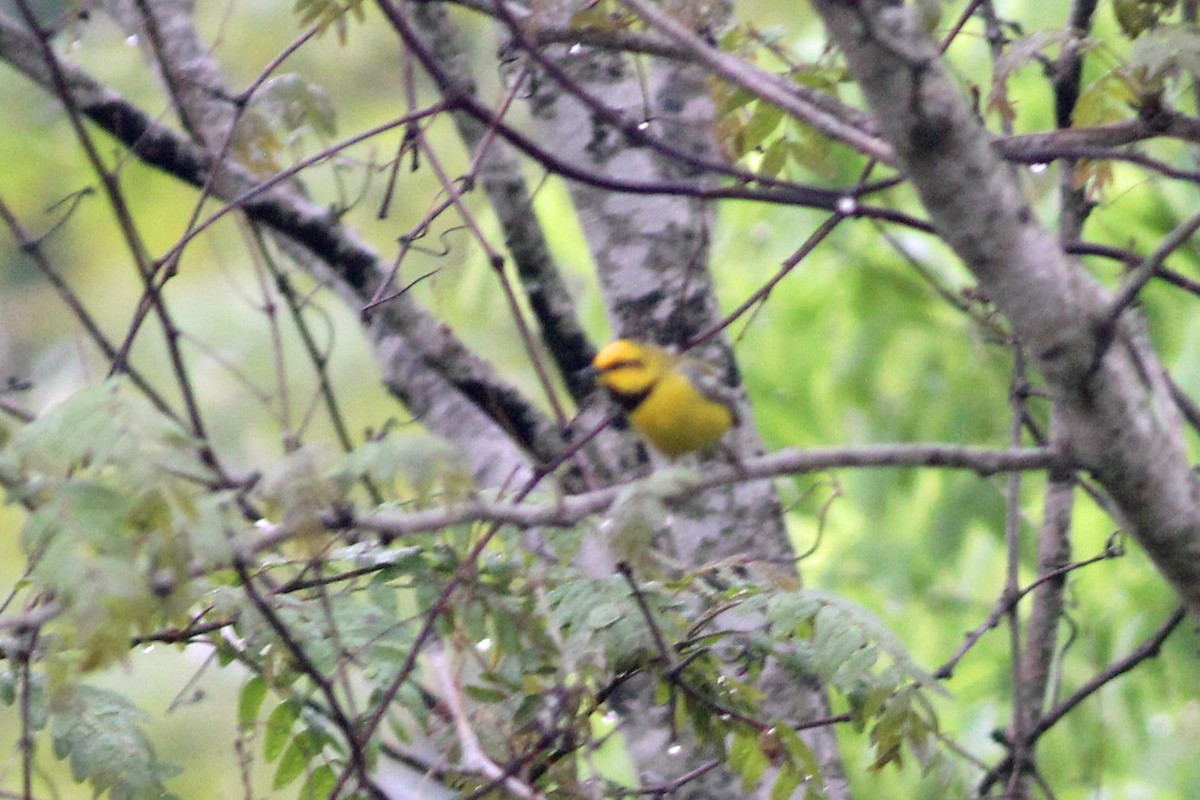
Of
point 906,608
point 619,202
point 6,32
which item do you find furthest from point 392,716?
point 906,608

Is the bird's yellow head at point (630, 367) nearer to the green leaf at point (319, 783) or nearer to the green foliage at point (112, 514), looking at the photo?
the green leaf at point (319, 783)

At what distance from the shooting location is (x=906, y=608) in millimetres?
5441

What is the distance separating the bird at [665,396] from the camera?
9.95ft

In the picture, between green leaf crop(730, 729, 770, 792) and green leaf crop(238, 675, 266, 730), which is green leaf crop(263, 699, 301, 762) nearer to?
green leaf crop(238, 675, 266, 730)

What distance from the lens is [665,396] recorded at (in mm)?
3025

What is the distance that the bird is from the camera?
3.03 m

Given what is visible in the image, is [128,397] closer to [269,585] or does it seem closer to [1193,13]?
[269,585]

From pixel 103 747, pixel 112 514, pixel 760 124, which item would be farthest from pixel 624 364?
pixel 112 514

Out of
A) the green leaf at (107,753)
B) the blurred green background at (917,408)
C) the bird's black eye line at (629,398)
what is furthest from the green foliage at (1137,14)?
the green leaf at (107,753)

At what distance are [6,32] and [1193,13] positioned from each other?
114 inches

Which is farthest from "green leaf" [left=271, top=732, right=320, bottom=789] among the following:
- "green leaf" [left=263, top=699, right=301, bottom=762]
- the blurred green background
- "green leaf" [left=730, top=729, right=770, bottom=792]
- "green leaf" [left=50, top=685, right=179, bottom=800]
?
the blurred green background

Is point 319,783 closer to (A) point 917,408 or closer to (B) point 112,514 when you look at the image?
(B) point 112,514

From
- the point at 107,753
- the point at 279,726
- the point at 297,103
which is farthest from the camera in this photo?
the point at 297,103

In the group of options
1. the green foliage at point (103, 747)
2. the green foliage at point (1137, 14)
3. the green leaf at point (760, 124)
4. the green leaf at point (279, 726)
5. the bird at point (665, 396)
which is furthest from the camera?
the bird at point (665, 396)
